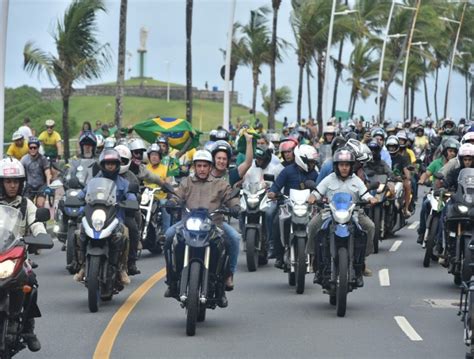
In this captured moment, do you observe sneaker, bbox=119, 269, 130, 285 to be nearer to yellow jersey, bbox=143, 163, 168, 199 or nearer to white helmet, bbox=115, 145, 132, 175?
white helmet, bbox=115, 145, 132, 175

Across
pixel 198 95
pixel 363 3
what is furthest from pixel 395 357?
pixel 198 95

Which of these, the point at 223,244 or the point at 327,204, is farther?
the point at 327,204

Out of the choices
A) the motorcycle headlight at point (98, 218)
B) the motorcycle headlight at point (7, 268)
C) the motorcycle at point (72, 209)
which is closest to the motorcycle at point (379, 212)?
the motorcycle at point (72, 209)

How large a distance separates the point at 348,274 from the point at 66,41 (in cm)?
2450

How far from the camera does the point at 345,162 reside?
16766 mm

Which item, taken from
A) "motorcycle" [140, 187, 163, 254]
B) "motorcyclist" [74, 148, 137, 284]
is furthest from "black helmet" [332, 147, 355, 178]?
"motorcycle" [140, 187, 163, 254]

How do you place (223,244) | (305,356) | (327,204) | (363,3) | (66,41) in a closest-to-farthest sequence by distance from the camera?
(305,356) < (223,244) < (327,204) < (66,41) < (363,3)

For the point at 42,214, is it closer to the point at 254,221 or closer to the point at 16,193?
the point at 16,193

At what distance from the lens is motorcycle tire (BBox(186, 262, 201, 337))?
14.0 metres

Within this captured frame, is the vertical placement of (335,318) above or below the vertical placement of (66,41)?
below

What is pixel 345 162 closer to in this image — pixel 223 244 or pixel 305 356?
pixel 223 244

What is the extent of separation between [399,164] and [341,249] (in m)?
11.2

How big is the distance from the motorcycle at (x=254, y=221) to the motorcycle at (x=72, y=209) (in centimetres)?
234

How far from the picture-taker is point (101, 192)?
15859 mm
